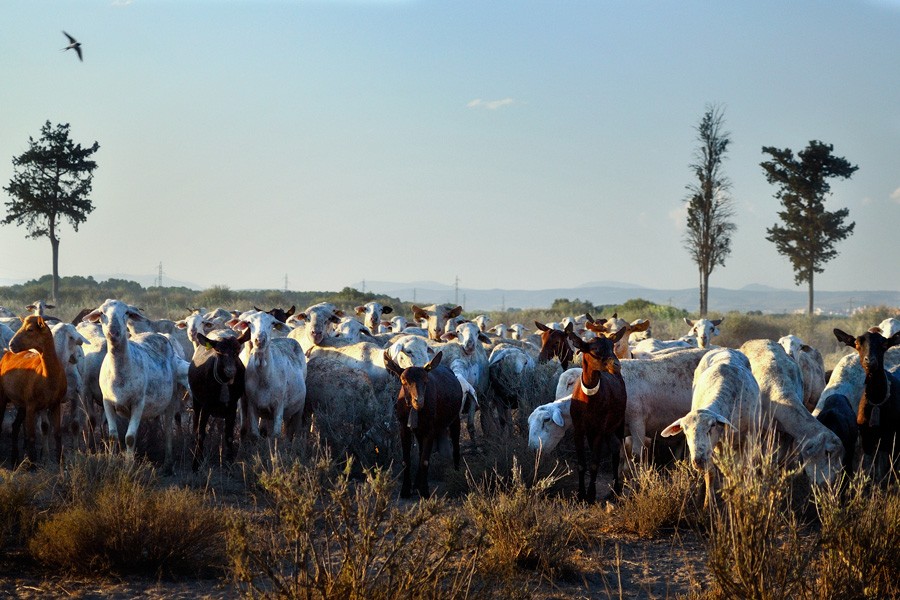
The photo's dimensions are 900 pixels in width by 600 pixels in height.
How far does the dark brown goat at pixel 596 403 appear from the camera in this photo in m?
10.1

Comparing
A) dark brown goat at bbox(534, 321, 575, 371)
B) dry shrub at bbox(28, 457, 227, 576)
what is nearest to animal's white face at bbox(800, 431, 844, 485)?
dry shrub at bbox(28, 457, 227, 576)

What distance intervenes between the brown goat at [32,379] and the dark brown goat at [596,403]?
5785mm

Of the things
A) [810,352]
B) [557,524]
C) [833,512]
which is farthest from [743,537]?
[810,352]

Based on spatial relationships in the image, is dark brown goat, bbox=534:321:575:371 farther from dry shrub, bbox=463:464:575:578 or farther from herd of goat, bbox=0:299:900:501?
dry shrub, bbox=463:464:575:578

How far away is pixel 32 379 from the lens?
38.0ft

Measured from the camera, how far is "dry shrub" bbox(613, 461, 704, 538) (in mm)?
9000

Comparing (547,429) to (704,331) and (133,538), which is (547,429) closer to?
(133,538)

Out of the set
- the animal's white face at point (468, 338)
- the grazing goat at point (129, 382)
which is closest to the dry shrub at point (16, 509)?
the grazing goat at point (129, 382)

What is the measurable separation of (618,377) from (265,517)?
3971mm

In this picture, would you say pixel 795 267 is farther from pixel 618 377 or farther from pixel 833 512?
pixel 833 512

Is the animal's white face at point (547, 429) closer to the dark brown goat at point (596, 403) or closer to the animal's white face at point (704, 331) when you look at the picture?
the dark brown goat at point (596, 403)

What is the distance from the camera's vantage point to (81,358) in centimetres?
1358

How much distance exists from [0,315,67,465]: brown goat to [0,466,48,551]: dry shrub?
8.75 feet

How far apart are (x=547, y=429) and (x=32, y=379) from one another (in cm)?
591
